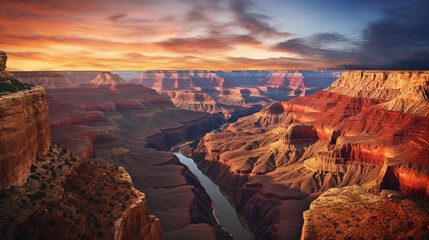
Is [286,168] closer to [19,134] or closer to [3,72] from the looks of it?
[3,72]

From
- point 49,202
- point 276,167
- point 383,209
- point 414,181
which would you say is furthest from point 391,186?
point 49,202

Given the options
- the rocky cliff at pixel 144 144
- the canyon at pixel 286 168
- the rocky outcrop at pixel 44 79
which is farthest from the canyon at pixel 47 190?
the rocky outcrop at pixel 44 79

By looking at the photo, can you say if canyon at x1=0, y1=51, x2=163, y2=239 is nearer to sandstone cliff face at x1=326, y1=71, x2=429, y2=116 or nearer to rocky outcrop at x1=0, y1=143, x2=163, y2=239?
rocky outcrop at x1=0, y1=143, x2=163, y2=239

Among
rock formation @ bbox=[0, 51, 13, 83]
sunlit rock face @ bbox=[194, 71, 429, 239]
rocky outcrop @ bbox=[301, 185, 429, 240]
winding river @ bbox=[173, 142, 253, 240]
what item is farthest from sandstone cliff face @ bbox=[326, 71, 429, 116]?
rock formation @ bbox=[0, 51, 13, 83]

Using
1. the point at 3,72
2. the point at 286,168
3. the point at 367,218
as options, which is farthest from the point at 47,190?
the point at 286,168

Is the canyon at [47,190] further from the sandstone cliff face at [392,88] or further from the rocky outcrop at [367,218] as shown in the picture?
the sandstone cliff face at [392,88]

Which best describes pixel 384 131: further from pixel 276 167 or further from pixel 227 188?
pixel 227 188
